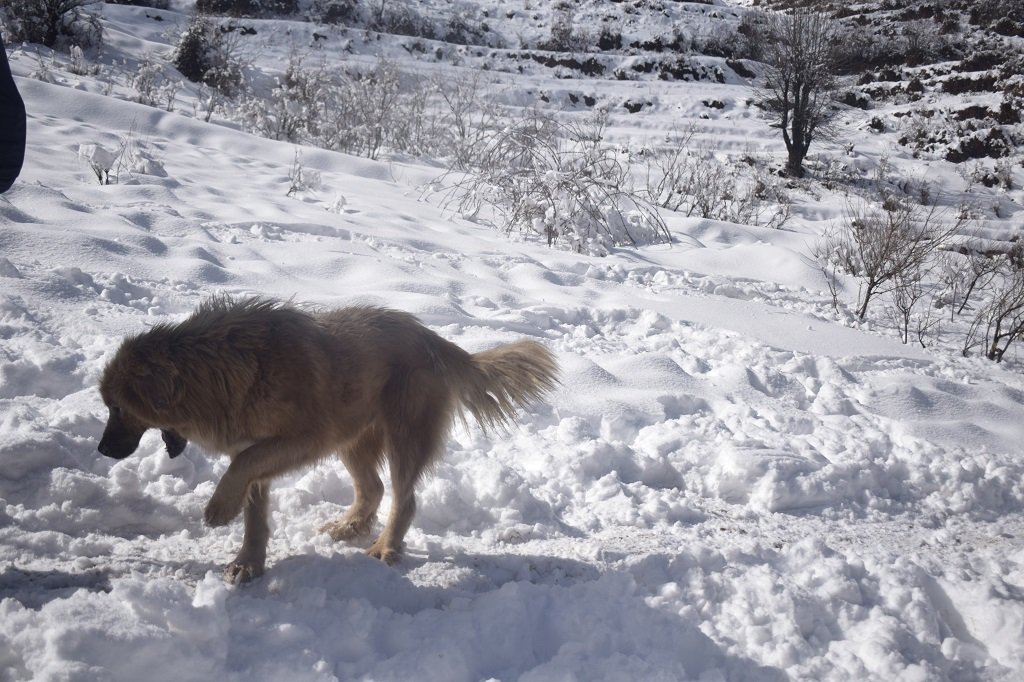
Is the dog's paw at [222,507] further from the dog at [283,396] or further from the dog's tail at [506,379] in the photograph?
the dog's tail at [506,379]

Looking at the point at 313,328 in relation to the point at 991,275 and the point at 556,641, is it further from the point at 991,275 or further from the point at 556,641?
the point at 991,275

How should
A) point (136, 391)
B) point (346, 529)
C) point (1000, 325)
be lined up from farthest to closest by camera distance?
point (1000, 325), point (346, 529), point (136, 391)

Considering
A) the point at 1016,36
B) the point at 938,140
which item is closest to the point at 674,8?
the point at 1016,36

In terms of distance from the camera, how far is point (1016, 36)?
26.8 metres

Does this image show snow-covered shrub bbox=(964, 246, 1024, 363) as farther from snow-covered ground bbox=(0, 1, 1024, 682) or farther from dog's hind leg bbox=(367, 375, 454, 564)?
dog's hind leg bbox=(367, 375, 454, 564)

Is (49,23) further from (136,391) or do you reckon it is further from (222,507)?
(222,507)

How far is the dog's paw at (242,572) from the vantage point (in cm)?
265

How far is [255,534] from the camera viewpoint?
2.74m

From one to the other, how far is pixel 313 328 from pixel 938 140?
21.8 metres

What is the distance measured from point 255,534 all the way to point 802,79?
1890cm

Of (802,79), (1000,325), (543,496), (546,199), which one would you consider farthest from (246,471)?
(802,79)

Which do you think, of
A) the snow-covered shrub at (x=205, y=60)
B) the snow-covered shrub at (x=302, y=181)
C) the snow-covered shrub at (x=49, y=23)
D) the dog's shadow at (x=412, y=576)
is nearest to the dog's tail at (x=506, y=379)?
the dog's shadow at (x=412, y=576)

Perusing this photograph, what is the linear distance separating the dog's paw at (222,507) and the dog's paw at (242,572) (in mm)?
203

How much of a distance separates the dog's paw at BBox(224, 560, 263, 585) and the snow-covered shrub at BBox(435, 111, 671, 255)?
6079 mm
